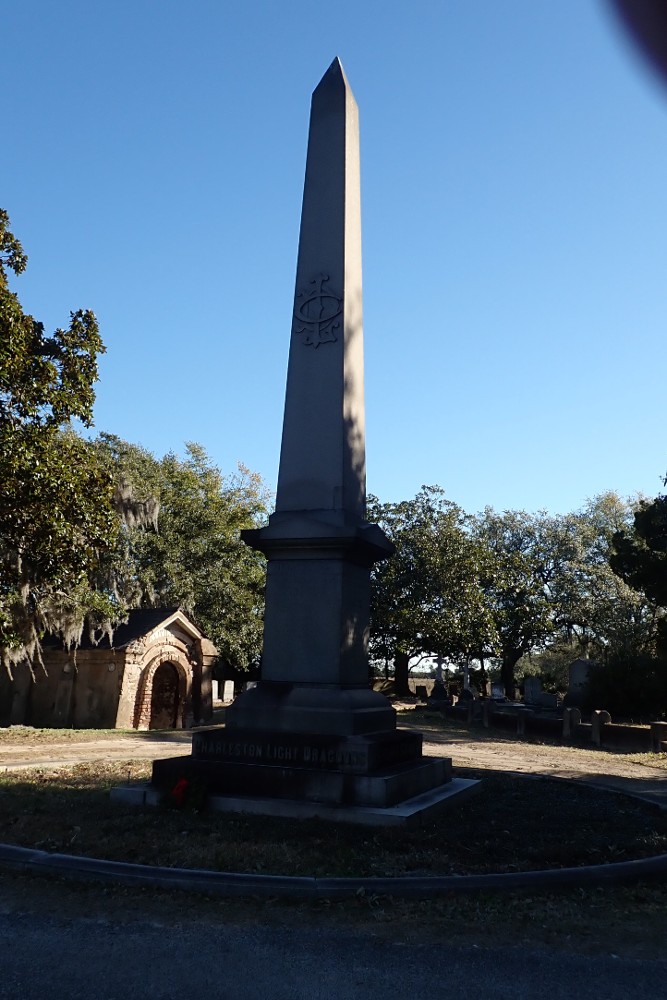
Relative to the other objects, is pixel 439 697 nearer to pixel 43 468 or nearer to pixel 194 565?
pixel 194 565

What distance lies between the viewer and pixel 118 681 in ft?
81.5

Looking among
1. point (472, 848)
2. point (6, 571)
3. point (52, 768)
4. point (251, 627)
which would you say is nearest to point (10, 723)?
point (251, 627)

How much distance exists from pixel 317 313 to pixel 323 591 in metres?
3.60

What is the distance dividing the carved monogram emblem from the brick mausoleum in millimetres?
17835

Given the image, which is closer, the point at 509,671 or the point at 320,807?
the point at 320,807

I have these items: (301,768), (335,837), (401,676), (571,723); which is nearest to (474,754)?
(571,723)

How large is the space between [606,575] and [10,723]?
35209 millimetres

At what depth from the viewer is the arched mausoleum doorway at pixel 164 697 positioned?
27812mm

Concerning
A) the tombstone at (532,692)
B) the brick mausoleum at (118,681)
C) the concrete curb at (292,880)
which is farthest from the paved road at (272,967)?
the tombstone at (532,692)

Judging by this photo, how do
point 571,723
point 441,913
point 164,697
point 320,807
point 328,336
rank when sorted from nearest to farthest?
point 441,913 → point 320,807 → point 328,336 → point 571,723 → point 164,697

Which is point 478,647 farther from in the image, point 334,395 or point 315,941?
point 315,941

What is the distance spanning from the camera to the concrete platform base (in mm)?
6668

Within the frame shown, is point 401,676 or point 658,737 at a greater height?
point 401,676

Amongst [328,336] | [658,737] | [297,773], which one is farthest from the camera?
[658,737]
